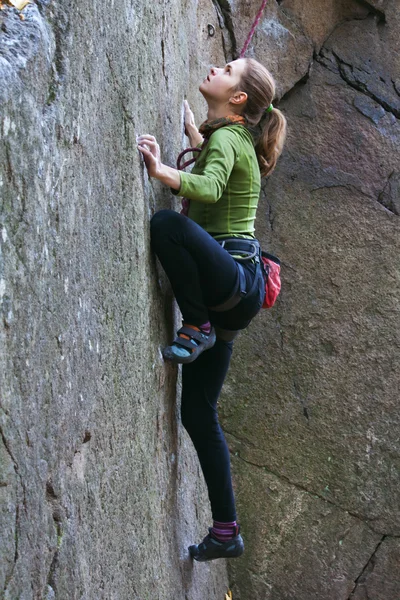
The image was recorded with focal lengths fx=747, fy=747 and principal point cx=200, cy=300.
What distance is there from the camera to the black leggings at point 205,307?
8.47ft

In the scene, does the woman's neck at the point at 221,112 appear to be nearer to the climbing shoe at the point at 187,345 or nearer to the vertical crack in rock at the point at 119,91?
the vertical crack in rock at the point at 119,91

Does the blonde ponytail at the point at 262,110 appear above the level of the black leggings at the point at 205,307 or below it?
above

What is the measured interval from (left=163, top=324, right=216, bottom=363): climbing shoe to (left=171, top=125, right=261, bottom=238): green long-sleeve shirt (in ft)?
1.25

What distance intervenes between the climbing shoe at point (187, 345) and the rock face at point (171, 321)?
74mm

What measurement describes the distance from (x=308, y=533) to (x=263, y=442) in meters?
0.58

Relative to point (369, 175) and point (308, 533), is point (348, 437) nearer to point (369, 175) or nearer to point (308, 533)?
point (308, 533)

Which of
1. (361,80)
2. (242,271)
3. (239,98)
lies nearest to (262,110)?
(239,98)

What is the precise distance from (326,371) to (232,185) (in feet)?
6.38

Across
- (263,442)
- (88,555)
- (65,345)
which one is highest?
(65,345)

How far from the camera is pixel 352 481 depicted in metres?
4.35

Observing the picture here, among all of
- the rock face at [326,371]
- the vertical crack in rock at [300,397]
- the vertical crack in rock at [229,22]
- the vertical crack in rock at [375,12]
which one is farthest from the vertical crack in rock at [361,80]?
the vertical crack in rock at [300,397]

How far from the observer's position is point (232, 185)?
2785 mm

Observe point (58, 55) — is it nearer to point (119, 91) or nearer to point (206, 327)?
point (119, 91)

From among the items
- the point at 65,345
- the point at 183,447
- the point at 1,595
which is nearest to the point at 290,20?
the point at 183,447
